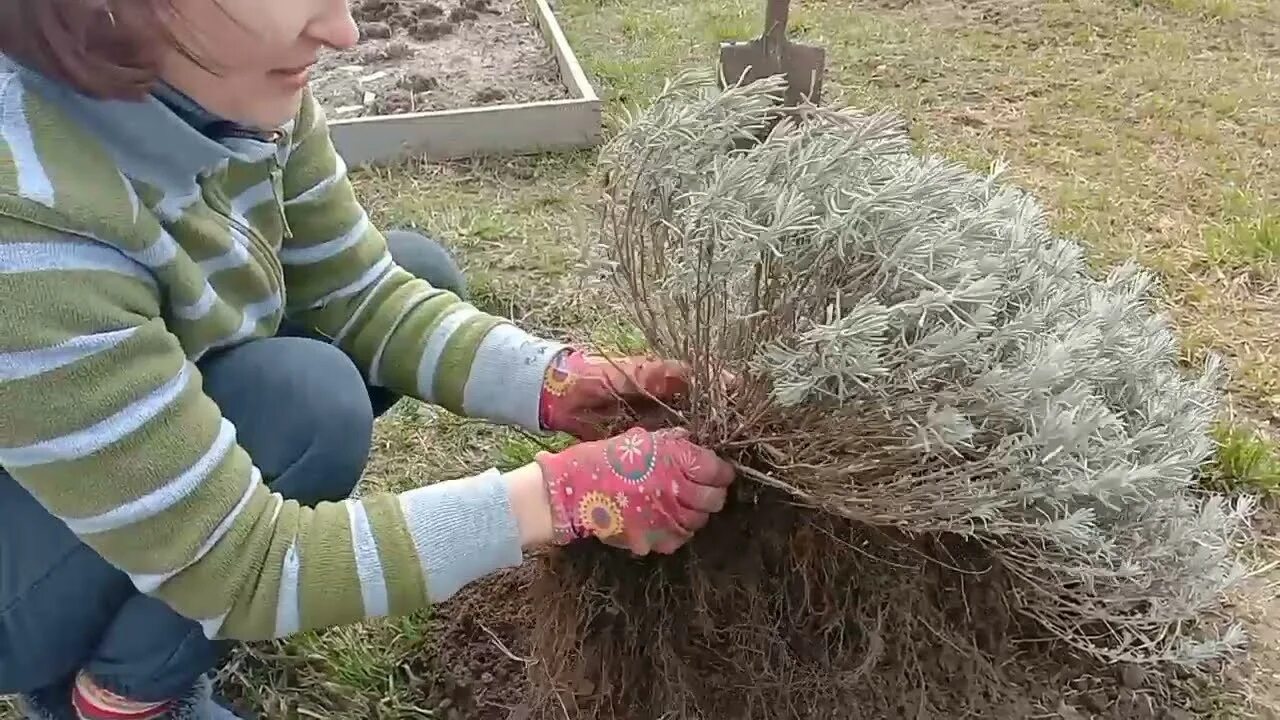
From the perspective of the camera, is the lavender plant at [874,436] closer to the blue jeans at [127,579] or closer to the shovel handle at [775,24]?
the shovel handle at [775,24]

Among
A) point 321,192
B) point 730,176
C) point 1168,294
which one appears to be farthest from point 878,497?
point 1168,294

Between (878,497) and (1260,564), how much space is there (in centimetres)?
92

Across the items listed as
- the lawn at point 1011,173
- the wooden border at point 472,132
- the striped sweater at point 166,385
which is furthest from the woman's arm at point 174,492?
the wooden border at point 472,132

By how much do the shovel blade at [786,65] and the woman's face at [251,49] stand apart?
53 centimetres

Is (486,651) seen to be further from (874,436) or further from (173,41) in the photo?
(173,41)

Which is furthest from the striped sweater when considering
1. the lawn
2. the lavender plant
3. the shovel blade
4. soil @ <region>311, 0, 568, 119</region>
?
soil @ <region>311, 0, 568, 119</region>

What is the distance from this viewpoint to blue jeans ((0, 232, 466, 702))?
132cm

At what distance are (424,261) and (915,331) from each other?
0.84 metres

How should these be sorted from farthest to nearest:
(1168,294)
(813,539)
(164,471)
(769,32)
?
(1168,294), (769,32), (813,539), (164,471)

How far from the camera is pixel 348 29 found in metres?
1.19

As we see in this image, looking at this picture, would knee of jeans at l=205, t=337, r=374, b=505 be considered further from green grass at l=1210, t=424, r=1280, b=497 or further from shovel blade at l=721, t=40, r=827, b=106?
green grass at l=1210, t=424, r=1280, b=497

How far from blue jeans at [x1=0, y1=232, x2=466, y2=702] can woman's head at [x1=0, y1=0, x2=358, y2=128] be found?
12.9 inches

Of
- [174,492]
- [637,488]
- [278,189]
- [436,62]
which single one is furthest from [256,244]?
[436,62]

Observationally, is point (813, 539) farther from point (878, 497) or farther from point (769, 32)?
point (769, 32)
